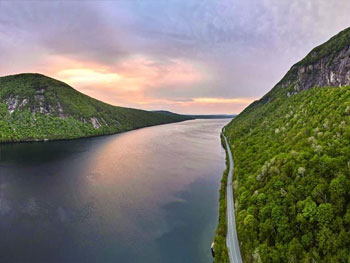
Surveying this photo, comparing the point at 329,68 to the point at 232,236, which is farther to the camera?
the point at 329,68

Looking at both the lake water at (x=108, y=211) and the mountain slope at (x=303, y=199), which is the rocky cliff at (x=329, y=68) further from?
the lake water at (x=108, y=211)

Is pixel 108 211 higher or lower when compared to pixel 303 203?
lower

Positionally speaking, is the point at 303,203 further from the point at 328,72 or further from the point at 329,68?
the point at 329,68

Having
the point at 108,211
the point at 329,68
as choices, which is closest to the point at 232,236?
the point at 108,211

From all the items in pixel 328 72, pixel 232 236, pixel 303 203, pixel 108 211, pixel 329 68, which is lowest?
pixel 108 211

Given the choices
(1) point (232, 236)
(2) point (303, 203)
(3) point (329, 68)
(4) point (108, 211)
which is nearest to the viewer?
(2) point (303, 203)

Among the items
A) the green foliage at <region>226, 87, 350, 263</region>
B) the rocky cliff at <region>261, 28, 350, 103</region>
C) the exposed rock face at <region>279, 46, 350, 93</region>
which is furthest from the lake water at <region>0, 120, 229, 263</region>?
the rocky cliff at <region>261, 28, 350, 103</region>

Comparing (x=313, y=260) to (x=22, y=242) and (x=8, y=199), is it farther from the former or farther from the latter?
(x=8, y=199)

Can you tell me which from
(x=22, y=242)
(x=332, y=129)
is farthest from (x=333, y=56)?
(x=22, y=242)
